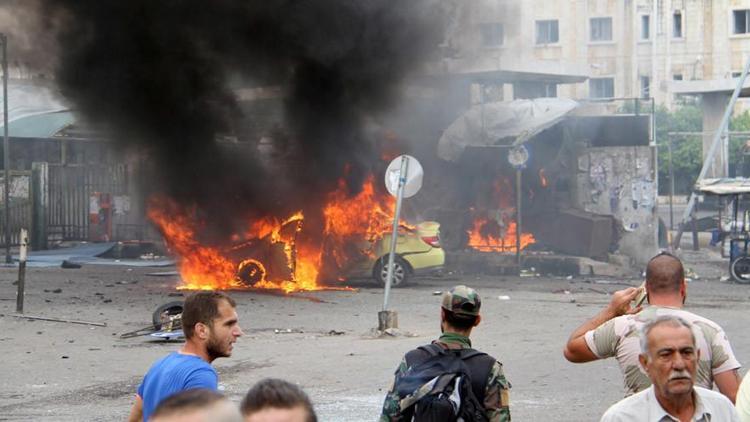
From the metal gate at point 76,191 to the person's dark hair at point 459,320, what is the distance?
27.8 m

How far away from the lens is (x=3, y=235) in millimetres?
31078

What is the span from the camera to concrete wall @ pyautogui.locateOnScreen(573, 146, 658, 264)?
28766mm

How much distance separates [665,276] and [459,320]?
928mm

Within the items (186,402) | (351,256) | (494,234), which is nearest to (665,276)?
(186,402)

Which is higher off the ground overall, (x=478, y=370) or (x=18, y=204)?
(x=18, y=204)

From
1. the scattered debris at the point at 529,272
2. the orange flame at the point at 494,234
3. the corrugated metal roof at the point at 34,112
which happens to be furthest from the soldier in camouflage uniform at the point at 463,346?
the corrugated metal roof at the point at 34,112

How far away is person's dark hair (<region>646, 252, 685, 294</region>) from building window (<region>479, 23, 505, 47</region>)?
24.4 m

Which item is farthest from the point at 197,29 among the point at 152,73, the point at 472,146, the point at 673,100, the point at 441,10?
the point at 673,100

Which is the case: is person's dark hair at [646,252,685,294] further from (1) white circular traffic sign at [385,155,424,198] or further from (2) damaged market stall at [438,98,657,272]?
(2) damaged market stall at [438,98,657,272]

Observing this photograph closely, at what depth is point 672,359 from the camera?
412 cm

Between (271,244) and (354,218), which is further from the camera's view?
(354,218)

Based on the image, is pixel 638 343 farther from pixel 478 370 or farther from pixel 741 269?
pixel 741 269

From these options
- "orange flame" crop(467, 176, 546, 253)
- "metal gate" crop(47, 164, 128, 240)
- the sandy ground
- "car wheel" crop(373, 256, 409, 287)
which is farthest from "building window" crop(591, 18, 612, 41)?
"car wheel" crop(373, 256, 409, 287)

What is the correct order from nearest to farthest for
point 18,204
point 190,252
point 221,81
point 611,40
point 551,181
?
1. point 190,252
2. point 221,81
3. point 551,181
4. point 18,204
5. point 611,40
